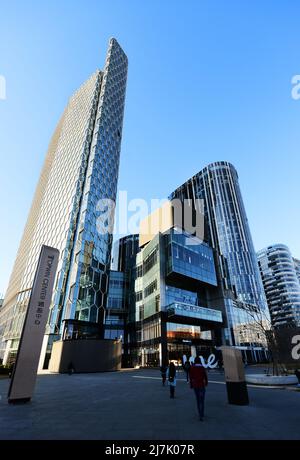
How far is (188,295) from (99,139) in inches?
1675

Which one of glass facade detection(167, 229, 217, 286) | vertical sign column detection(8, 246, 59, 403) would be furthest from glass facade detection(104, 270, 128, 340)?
vertical sign column detection(8, 246, 59, 403)

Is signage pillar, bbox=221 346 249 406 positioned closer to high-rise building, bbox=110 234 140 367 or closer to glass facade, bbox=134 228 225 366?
glass facade, bbox=134 228 225 366

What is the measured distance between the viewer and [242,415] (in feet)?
23.3

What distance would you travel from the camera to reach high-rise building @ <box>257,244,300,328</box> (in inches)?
4932

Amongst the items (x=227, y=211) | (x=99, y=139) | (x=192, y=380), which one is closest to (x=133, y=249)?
(x=99, y=139)

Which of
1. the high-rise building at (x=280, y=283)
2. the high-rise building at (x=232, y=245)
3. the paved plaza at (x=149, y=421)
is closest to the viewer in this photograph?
the paved plaza at (x=149, y=421)

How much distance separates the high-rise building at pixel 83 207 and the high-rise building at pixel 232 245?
3171 cm

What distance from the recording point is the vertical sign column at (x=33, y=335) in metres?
9.60

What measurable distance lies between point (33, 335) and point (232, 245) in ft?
292

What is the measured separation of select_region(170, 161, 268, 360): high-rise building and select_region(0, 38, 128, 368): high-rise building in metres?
31.7

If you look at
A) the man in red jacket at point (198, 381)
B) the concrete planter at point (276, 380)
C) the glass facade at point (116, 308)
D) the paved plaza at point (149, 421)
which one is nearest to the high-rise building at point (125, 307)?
the glass facade at point (116, 308)

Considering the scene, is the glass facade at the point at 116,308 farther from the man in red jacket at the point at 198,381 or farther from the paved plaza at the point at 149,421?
the man in red jacket at the point at 198,381

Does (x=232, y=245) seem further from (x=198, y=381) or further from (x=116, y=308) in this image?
(x=198, y=381)
